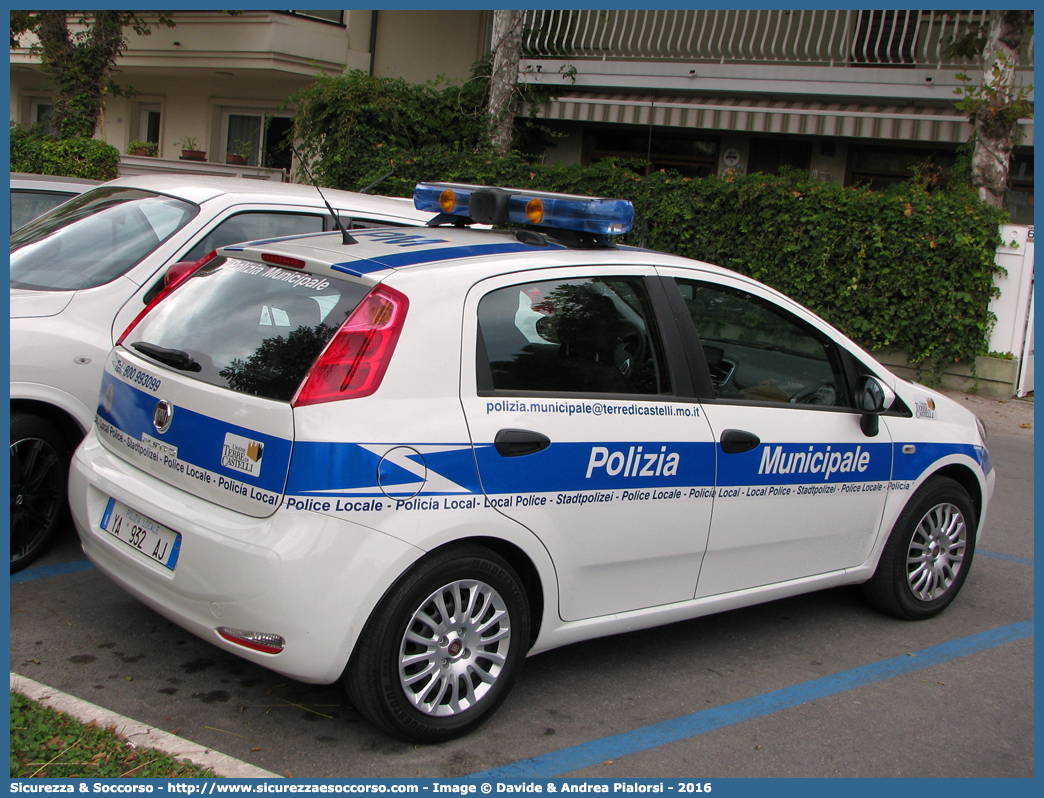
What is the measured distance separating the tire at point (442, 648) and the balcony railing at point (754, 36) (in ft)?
44.4

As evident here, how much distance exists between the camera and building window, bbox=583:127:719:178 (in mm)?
17094

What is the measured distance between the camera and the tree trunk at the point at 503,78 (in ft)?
48.1

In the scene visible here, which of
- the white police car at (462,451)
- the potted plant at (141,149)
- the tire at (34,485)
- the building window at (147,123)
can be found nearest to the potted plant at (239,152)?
the potted plant at (141,149)

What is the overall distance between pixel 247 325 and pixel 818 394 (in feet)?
8.12

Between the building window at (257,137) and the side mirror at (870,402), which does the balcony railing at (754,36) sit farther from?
the side mirror at (870,402)

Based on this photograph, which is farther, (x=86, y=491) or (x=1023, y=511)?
(x=1023, y=511)

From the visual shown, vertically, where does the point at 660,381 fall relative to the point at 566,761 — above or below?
above

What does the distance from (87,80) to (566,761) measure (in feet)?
59.5

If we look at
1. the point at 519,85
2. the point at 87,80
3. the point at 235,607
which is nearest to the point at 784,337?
the point at 235,607

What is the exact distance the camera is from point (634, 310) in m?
3.88

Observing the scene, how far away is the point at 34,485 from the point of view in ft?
14.6

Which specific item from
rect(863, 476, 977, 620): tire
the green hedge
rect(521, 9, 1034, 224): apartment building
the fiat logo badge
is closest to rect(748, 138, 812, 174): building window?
rect(521, 9, 1034, 224): apartment building

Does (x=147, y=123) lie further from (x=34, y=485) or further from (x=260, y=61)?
(x=34, y=485)

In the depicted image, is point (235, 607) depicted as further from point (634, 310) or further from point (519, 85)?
point (519, 85)
